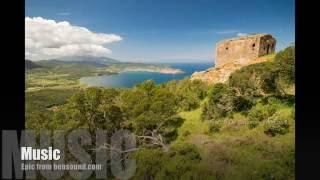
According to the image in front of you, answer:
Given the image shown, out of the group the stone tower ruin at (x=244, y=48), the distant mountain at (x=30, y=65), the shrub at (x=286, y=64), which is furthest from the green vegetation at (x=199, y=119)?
the distant mountain at (x=30, y=65)

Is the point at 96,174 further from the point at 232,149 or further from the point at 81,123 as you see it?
the point at 232,149

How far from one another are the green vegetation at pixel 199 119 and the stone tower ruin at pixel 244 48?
144 millimetres

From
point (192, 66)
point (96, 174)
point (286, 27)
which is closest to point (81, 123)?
point (96, 174)

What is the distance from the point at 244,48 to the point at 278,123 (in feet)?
3.53

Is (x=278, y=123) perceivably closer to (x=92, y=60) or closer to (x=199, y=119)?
(x=199, y=119)

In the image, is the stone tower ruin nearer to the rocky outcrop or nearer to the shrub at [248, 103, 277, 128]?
the rocky outcrop

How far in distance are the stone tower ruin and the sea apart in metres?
0.20

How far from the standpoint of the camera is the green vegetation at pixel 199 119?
20.0 ft

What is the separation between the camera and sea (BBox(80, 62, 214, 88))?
6328mm

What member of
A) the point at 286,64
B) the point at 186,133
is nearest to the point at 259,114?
the point at 286,64

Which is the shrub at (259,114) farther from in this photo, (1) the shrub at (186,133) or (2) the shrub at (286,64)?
(1) the shrub at (186,133)

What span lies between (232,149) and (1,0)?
3.44 meters

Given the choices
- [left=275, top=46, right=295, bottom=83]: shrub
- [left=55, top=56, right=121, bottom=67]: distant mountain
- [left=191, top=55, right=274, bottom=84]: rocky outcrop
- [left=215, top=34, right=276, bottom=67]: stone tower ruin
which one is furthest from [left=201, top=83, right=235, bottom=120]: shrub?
[left=55, top=56, right=121, bottom=67]: distant mountain

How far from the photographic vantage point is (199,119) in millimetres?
6352
